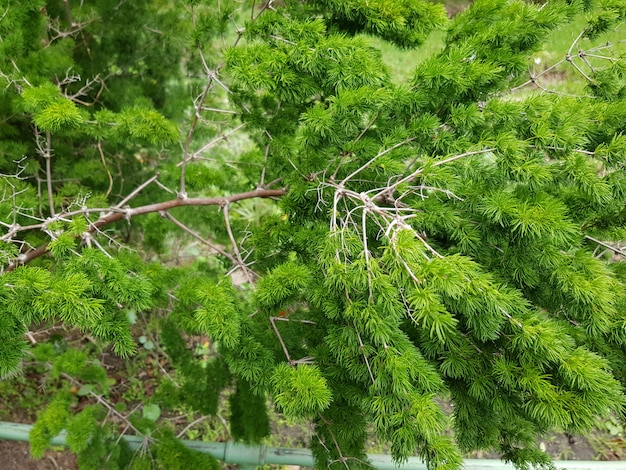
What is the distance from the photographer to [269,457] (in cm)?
212

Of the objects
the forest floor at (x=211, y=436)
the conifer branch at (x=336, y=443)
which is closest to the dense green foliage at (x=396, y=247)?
the conifer branch at (x=336, y=443)

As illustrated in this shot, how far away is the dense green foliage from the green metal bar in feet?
0.28

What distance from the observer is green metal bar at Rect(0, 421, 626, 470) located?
6.33 ft

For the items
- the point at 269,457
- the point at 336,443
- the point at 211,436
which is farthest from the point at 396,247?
the point at 211,436

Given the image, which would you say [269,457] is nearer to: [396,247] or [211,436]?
[211,436]

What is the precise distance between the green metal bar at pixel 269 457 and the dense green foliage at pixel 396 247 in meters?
0.08

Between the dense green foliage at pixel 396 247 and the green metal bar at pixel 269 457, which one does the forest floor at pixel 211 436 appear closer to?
the green metal bar at pixel 269 457

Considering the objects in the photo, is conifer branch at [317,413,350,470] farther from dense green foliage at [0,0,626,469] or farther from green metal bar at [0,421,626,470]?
green metal bar at [0,421,626,470]

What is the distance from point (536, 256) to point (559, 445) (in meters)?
2.56

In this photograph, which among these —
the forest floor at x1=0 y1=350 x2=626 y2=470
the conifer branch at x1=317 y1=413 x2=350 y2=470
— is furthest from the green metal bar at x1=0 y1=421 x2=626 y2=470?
the forest floor at x1=0 y1=350 x2=626 y2=470

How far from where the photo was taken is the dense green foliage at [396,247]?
3.78 feet

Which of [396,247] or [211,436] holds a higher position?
[396,247]

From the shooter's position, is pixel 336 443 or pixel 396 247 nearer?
pixel 396 247

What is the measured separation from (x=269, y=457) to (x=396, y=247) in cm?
148
